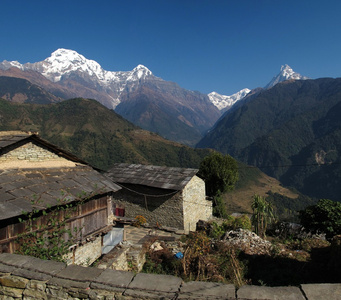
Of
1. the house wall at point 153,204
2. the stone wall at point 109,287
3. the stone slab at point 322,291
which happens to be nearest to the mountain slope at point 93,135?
the house wall at point 153,204

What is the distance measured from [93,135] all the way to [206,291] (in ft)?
314

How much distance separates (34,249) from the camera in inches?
244

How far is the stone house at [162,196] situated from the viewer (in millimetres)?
17328

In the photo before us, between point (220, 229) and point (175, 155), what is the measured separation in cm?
7828

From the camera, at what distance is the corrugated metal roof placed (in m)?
6.09

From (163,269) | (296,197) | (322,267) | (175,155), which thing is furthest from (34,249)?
(296,197)

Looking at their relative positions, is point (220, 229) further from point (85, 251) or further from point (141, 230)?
point (85, 251)

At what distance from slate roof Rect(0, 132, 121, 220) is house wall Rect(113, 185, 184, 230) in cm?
796

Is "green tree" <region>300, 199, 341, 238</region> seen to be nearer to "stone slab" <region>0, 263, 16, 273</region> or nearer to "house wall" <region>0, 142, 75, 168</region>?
"house wall" <region>0, 142, 75, 168</region>

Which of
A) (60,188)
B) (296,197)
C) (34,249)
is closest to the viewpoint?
(34,249)

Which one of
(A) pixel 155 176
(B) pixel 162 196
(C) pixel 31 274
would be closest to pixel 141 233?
(B) pixel 162 196

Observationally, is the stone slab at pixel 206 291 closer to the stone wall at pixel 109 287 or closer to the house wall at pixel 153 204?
the stone wall at pixel 109 287

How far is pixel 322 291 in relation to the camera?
2.95 metres

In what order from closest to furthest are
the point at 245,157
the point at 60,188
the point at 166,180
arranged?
the point at 60,188 < the point at 166,180 < the point at 245,157
